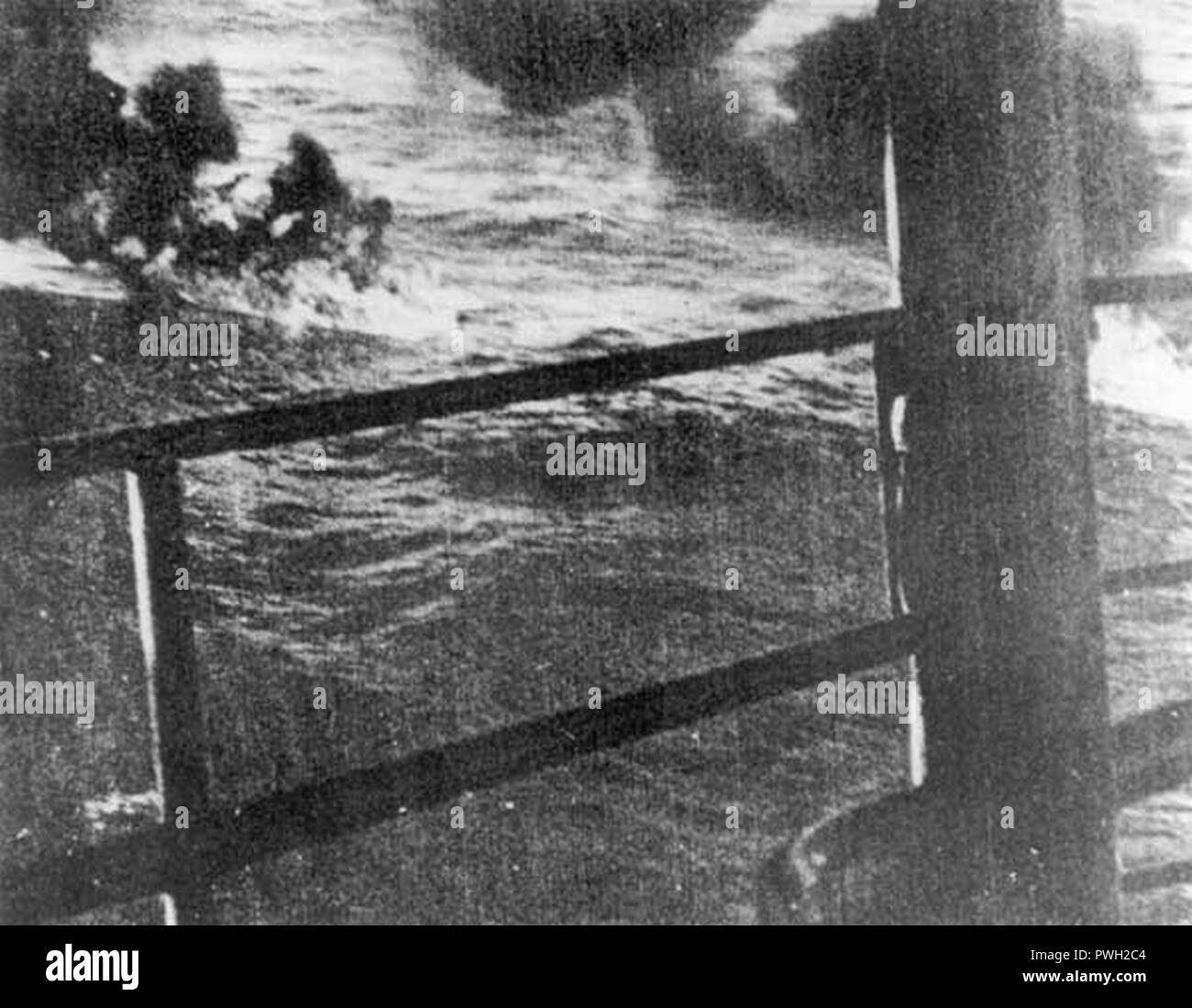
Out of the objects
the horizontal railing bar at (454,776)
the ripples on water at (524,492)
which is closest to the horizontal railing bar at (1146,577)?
the ripples on water at (524,492)

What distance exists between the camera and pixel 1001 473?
100cm

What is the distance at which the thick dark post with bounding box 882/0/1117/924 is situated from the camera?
97 cm

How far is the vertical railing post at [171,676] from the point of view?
0.89 metres

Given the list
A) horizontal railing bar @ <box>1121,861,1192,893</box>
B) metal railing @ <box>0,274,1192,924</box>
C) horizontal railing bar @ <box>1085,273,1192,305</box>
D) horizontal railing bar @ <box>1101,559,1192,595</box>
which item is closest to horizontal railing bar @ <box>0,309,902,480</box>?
metal railing @ <box>0,274,1192,924</box>

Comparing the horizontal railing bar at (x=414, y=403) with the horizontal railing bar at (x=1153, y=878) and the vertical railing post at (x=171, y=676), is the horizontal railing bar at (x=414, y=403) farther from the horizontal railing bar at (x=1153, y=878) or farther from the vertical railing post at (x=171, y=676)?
the horizontal railing bar at (x=1153, y=878)

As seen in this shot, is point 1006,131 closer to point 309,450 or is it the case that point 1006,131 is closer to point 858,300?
point 858,300

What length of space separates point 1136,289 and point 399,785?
0.86m

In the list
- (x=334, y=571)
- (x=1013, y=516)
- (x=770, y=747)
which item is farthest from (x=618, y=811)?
(x=1013, y=516)

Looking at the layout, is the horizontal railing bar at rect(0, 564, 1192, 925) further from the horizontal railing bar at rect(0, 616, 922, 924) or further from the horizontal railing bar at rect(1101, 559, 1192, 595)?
the horizontal railing bar at rect(1101, 559, 1192, 595)

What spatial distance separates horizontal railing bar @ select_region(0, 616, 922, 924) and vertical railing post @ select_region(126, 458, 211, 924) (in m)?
0.02

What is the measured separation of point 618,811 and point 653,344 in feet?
1.44

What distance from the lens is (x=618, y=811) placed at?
1043 mm

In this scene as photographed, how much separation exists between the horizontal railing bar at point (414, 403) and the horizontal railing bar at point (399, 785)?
281 millimetres

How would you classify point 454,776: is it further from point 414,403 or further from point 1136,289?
point 1136,289
